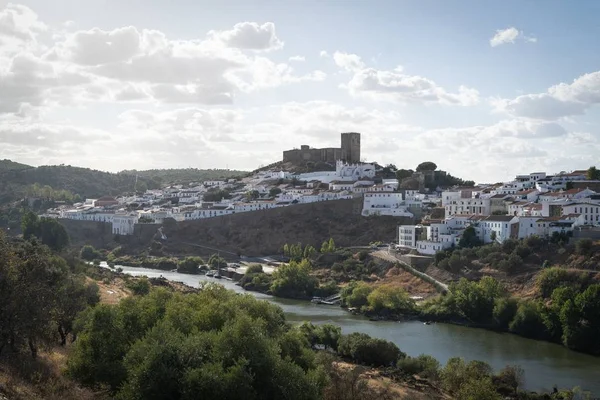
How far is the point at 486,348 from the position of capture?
2447 cm

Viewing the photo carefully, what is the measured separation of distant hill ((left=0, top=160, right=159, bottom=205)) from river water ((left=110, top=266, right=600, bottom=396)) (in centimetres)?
5905

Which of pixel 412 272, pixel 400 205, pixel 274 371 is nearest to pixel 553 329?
pixel 412 272

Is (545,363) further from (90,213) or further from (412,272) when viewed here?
(90,213)

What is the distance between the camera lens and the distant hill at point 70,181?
271 feet

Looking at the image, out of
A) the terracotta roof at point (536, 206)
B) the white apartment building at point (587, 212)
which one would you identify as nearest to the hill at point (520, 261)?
the white apartment building at point (587, 212)

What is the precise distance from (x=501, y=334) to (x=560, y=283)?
4.10 metres

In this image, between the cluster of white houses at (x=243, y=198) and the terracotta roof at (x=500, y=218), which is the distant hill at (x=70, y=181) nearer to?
the cluster of white houses at (x=243, y=198)

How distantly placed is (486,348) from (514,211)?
1529 centimetres

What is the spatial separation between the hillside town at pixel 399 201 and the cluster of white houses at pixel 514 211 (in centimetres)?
5

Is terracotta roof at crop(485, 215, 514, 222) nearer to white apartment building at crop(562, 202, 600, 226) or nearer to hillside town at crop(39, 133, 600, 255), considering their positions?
hillside town at crop(39, 133, 600, 255)

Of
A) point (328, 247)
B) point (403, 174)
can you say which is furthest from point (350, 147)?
point (328, 247)

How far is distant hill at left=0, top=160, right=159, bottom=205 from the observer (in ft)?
271

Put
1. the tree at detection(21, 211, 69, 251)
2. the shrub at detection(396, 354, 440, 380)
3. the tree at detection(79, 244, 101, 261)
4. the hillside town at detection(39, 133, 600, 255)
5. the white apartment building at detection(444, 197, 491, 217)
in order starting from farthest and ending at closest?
the tree at detection(79, 244, 101, 261) → the tree at detection(21, 211, 69, 251) → the white apartment building at detection(444, 197, 491, 217) → the hillside town at detection(39, 133, 600, 255) → the shrub at detection(396, 354, 440, 380)

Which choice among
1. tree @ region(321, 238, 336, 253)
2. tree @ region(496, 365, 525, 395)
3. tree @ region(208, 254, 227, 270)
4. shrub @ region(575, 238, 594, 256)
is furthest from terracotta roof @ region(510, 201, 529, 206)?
tree @ region(208, 254, 227, 270)
